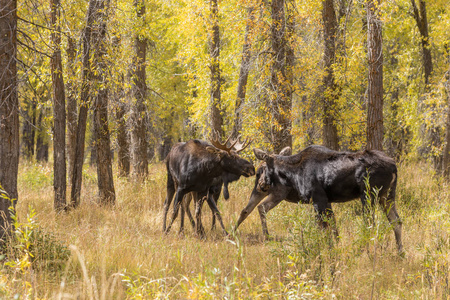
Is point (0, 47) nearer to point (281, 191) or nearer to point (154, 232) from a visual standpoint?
point (154, 232)

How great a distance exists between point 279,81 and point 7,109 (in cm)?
645

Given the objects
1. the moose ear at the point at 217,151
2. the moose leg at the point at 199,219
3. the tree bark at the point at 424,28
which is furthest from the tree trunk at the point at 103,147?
the tree bark at the point at 424,28

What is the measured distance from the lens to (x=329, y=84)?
12500 millimetres

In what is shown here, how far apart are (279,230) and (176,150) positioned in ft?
9.75

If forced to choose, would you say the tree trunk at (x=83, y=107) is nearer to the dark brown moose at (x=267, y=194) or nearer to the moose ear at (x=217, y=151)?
the moose ear at (x=217, y=151)

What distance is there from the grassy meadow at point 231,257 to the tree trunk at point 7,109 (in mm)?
543

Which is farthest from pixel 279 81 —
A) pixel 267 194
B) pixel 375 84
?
pixel 267 194

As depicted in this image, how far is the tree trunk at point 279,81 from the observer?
10398 mm

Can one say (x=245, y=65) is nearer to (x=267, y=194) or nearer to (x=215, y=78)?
(x=215, y=78)

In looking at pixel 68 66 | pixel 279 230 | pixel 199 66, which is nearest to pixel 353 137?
pixel 199 66

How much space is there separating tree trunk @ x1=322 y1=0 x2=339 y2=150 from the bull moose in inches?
205

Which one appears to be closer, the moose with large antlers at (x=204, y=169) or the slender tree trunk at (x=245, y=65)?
the moose with large antlers at (x=204, y=169)

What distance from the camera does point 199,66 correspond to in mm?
14938

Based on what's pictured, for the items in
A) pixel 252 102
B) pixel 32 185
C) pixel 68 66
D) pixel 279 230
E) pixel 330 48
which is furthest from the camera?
pixel 32 185
